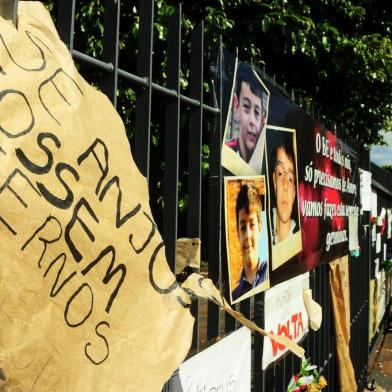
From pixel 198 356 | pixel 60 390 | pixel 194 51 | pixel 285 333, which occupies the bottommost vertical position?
pixel 285 333

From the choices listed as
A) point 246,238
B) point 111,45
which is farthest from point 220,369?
point 111,45

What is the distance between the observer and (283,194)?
7.71 ft

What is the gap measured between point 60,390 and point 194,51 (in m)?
1.13

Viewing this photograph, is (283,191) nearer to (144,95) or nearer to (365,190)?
(144,95)

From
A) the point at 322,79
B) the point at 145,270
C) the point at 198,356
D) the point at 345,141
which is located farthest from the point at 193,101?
the point at 322,79

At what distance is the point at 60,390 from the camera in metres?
0.95

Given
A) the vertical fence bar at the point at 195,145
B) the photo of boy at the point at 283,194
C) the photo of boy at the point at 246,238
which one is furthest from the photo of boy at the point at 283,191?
the vertical fence bar at the point at 195,145

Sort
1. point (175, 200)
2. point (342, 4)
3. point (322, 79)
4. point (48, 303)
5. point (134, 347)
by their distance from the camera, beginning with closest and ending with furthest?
point (48, 303)
point (134, 347)
point (175, 200)
point (342, 4)
point (322, 79)

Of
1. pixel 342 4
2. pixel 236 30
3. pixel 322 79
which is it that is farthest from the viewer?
pixel 322 79

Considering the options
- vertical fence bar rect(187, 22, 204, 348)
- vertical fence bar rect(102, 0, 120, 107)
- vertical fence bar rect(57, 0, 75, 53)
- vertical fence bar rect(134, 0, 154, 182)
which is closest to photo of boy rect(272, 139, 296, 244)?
vertical fence bar rect(187, 22, 204, 348)

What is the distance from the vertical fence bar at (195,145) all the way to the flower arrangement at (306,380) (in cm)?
117

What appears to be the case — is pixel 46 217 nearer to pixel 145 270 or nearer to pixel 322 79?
pixel 145 270

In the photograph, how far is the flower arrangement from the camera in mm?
2572

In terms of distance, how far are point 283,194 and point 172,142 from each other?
0.97 meters
